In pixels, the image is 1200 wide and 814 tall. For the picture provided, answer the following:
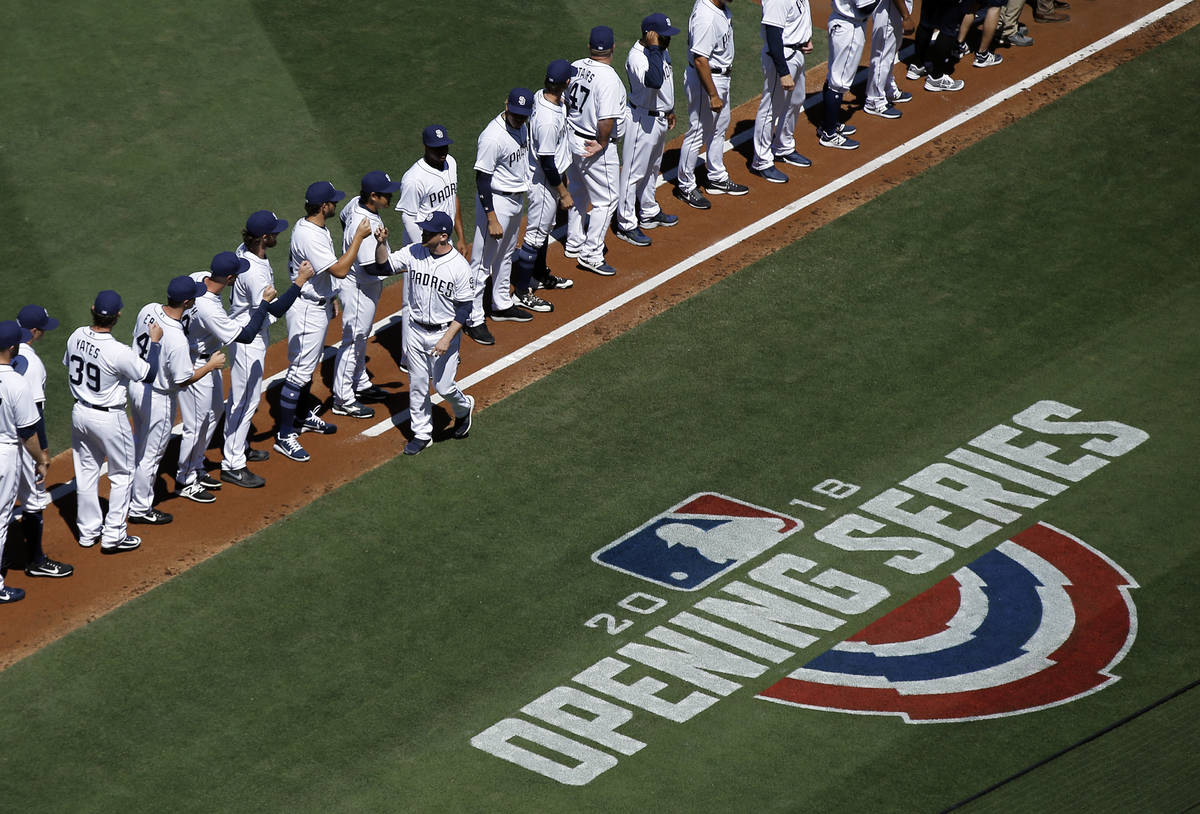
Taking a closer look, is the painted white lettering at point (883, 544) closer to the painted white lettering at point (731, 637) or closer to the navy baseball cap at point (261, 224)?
the painted white lettering at point (731, 637)

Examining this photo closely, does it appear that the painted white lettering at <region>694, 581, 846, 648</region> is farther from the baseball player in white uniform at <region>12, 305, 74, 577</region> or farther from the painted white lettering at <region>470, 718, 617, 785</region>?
the baseball player in white uniform at <region>12, 305, 74, 577</region>

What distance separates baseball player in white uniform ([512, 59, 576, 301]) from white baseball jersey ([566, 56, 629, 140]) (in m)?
0.09

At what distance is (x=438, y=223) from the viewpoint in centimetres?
1159

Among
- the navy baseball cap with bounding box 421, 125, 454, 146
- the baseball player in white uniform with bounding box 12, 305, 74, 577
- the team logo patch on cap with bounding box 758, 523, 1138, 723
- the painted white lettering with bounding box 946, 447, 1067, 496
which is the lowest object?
the team logo patch on cap with bounding box 758, 523, 1138, 723

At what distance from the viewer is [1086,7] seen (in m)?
17.2

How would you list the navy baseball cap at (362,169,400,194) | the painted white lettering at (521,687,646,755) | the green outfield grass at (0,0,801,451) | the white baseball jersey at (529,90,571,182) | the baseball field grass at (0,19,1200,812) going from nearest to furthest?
1. the baseball field grass at (0,19,1200,812)
2. the painted white lettering at (521,687,646,755)
3. the navy baseball cap at (362,169,400,194)
4. the white baseball jersey at (529,90,571,182)
5. the green outfield grass at (0,0,801,451)

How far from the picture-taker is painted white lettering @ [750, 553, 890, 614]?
10.5m

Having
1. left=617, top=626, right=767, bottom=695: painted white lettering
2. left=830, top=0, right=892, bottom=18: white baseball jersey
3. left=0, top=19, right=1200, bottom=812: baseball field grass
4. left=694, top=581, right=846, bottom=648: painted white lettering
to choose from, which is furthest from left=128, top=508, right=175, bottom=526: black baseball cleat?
left=830, top=0, right=892, bottom=18: white baseball jersey

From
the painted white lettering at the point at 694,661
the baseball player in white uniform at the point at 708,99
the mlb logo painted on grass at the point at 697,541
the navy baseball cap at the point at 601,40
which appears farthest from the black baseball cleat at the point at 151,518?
the baseball player in white uniform at the point at 708,99

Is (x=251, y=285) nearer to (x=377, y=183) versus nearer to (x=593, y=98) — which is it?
(x=377, y=183)

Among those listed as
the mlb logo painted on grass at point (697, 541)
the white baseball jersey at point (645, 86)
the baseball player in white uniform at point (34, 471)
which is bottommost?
the mlb logo painted on grass at point (697, 541)

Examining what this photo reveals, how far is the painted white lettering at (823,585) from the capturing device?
1054 centimetres

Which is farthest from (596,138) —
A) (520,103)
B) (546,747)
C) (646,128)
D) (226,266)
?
(546,747)

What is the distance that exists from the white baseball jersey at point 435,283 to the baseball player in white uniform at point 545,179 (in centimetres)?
175
